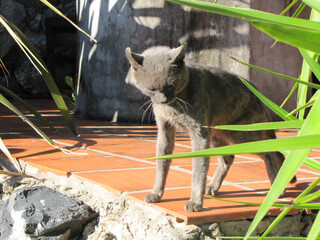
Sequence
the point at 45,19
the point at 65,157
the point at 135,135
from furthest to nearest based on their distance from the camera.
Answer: the point at 45,19 → the point at 135,135 → the point at 65,157

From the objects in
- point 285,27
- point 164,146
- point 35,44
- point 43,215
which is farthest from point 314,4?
point 35,44

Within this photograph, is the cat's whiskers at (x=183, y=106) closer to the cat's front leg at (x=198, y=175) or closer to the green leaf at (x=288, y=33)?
the cat's front leg at (x=198, y=175)

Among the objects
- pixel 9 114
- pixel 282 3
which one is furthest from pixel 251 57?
pixel 9 114

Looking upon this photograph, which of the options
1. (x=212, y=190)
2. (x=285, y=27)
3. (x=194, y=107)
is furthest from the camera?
(x=212, y=190)

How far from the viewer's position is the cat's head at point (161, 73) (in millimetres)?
1855

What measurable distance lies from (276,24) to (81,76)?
181 inches

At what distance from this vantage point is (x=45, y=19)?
7273 mm

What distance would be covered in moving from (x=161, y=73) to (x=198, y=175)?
0.48 meters

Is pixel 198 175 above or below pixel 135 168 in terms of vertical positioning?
above

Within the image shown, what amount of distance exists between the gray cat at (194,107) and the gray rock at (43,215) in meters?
0.35

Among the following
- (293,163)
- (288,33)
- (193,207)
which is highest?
(288,33)

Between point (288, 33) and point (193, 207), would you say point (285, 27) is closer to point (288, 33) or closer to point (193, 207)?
point (288, 33)

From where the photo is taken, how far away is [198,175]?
183 cm

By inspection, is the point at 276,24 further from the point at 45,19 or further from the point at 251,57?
the point at 45,19
